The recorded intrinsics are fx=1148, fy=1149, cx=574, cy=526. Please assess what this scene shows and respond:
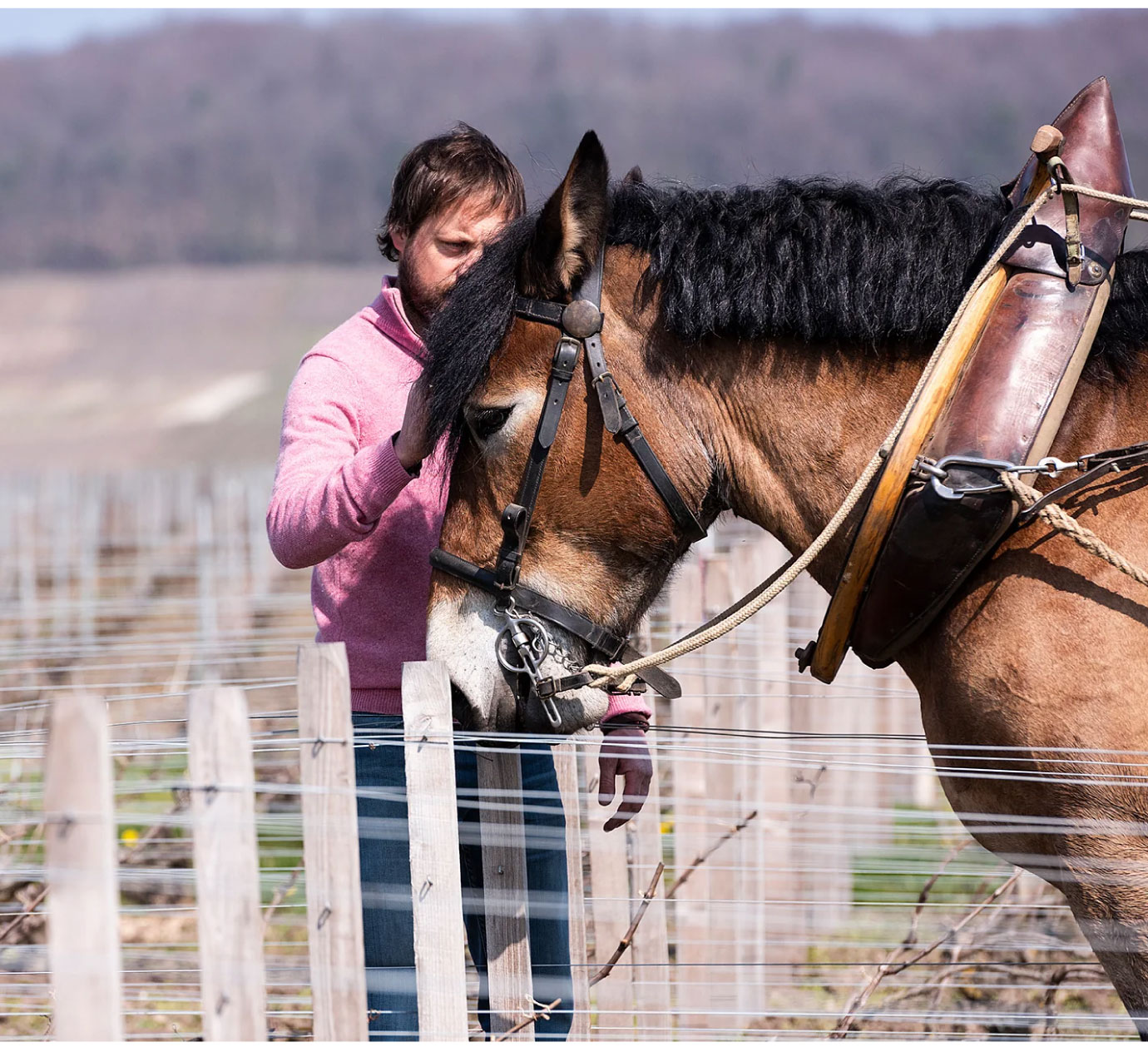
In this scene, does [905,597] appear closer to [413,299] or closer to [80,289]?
[413,299]

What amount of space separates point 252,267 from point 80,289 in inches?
383

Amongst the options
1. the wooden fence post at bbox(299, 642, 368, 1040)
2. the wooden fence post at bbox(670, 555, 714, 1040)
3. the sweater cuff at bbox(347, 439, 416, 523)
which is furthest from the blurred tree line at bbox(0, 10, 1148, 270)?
the wooden fence post at bbox(299, 642, 368, 1040)

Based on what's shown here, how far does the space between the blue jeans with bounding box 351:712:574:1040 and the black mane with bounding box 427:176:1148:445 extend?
2.30ft

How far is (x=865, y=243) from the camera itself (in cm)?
191

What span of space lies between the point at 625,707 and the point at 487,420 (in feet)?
2.39

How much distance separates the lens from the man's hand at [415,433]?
1.92m

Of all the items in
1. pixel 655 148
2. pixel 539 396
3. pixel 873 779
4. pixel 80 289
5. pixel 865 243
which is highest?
pixel 655 148

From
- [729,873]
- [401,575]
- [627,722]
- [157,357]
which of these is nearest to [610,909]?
[729,873]

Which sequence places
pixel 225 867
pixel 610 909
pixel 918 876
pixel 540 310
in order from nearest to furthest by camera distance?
pixel 225 867, pixel 540 310, pixel 610 909, pixel 918 876

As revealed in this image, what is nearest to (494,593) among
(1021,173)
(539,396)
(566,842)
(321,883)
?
(539,396)

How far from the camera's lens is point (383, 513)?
2188mm

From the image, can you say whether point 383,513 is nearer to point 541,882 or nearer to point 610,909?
point 541,882

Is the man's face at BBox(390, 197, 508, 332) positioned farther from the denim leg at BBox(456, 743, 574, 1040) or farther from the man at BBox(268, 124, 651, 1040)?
the denim leg at BBox(456, 743, 574, 1040)

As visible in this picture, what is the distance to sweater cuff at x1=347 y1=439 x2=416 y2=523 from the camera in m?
1.96
